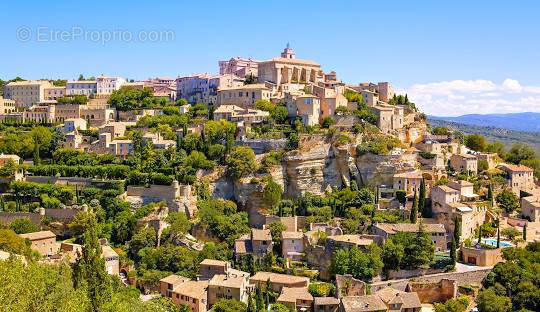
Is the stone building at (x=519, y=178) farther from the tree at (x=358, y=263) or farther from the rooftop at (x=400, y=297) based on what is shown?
the rooftop at (x=400, y=297)

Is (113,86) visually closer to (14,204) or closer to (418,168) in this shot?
(14,204)

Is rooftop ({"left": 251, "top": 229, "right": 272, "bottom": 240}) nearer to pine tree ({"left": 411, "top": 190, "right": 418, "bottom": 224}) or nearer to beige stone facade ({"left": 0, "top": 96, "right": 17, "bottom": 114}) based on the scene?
pine tree ({"left": 411, "top": 190, "right": 418, "bottom": 224})

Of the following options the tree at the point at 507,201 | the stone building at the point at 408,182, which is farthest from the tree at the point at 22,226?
the tree at the point at 507,201

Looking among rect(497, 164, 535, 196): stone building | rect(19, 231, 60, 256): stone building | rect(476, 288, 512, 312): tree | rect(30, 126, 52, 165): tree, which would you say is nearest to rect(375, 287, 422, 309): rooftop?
rect(476, 288, 512, 312): tree

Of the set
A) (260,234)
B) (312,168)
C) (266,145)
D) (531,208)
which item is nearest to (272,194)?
(312,168)

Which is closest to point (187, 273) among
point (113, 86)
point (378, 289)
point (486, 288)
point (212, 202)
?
point (212, 202)

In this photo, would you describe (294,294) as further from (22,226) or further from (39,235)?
(22,226)
